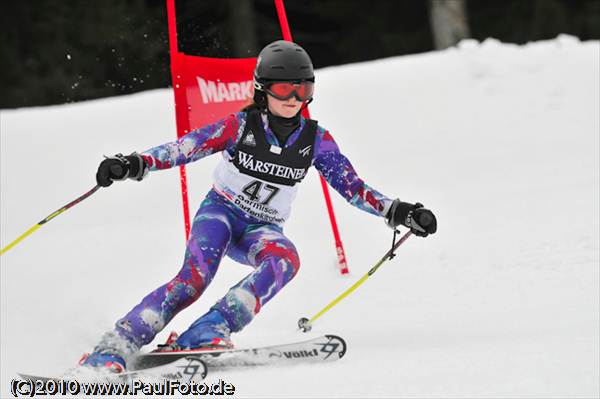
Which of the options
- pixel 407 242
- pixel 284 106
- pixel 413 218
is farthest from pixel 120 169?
pixel 407 242

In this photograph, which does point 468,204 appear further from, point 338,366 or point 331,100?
point 338,366

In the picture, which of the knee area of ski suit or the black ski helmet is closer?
the knee area of ski suit

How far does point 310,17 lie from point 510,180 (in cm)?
1318

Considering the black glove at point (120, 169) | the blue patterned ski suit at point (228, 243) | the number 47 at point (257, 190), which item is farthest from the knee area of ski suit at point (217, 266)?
the black glove at point (120, 169)

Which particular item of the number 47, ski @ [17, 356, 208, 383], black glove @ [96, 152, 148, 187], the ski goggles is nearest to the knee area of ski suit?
the number 47

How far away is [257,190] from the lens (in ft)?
13.1

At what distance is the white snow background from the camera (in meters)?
3.30

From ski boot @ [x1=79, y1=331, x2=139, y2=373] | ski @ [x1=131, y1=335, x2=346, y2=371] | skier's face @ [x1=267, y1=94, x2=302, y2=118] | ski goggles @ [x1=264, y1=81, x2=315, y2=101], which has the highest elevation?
ski goggles @ [x1=264, y1=81, x2=315, y2=101]

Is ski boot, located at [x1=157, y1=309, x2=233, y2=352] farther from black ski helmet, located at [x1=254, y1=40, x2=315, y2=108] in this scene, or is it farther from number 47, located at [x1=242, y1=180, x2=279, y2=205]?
black ski helmet, located at [x1=254, y1=40, x2=315, y2=108]

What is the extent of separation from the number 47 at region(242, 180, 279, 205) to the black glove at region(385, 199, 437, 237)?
565 mm

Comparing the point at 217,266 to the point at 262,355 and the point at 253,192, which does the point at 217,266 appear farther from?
the point at 262,355

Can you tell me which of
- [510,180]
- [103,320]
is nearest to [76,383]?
[103,320]

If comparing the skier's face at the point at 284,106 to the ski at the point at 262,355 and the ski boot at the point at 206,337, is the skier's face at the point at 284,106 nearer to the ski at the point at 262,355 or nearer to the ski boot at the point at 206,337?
the ski boot at the point at 206,337

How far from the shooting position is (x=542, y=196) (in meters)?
6.40
